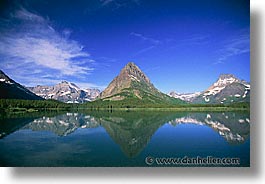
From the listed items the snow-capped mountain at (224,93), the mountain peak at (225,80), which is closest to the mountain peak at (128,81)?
the snow-capped mountain at (224,93)

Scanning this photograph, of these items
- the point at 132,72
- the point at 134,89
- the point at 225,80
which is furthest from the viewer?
the point at 134,89

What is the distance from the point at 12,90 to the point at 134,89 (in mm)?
1534

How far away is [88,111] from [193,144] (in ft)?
4.50

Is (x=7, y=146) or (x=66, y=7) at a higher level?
(x=66, y=7)

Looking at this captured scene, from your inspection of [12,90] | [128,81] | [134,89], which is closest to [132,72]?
[128,81]

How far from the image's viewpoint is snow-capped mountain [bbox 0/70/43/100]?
423 cm

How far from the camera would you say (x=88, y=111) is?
14.7 ft

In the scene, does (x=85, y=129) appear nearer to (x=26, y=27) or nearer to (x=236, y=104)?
(x=26, y=27)

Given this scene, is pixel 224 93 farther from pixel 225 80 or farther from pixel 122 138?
pixel 122 138

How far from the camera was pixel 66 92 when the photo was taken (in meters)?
4.43

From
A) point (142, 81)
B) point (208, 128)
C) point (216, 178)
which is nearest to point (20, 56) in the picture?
point (142, 81)

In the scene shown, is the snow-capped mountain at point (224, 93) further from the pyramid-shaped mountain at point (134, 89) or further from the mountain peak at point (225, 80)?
the pyramid-shaped mountain at point (134, 89)

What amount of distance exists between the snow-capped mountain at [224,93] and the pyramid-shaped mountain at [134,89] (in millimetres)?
197

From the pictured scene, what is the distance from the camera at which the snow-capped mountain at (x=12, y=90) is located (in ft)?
13.9
